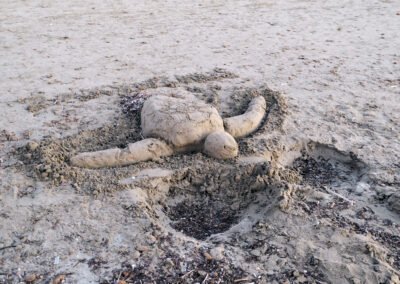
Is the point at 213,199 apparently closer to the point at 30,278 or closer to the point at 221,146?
the point at 221,146

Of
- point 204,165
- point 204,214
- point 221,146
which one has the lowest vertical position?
point 204,214

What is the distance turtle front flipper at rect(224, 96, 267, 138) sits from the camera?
12.8 ft

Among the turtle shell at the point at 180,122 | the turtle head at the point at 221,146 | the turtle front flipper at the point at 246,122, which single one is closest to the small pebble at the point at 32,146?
the turtle shell at the point at 180,122

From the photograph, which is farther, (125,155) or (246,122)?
(246,122)

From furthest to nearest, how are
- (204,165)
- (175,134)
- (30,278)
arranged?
(175,134), (204,165), (30,278)

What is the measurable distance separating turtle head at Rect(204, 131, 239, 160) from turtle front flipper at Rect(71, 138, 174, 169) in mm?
320

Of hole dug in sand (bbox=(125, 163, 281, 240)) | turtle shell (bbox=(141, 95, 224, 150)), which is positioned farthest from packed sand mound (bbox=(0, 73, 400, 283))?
turtle shell (bbox=(141, 95, 224, 150))

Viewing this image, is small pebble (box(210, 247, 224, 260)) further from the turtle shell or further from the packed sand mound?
the turtle shell

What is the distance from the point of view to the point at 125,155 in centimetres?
349

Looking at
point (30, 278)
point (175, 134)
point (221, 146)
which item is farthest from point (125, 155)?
point (30, 278)

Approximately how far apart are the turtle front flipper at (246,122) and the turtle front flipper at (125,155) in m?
0.60

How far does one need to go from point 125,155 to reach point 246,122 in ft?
3.60

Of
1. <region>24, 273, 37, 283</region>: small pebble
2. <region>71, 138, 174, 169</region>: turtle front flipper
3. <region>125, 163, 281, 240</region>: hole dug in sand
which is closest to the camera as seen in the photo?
<region>24, 273, 37, 283</region>: small pebble

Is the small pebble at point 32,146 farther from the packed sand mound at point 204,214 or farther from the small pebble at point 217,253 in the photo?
the small pebble at point 217,253
